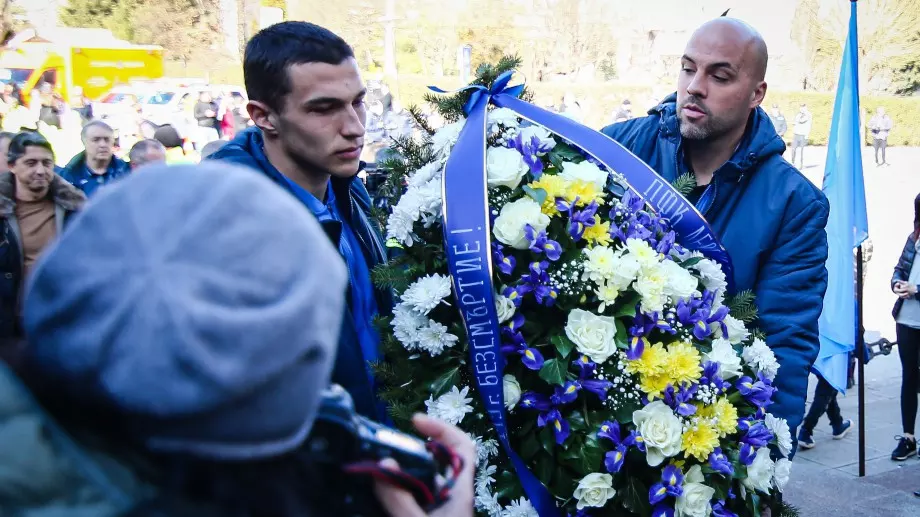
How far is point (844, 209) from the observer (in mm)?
→ 5438

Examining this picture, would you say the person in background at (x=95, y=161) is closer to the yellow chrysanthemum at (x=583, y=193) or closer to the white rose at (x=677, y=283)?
the yellow chrysanthemum at (x=583, y=193)

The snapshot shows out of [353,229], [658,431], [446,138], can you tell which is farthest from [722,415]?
[353,229]

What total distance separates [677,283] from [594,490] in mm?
515

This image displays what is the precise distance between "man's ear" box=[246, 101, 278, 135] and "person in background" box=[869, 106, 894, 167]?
26111 mm

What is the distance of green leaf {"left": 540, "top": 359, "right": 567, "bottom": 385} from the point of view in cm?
174

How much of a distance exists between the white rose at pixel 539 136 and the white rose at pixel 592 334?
0.47 meters

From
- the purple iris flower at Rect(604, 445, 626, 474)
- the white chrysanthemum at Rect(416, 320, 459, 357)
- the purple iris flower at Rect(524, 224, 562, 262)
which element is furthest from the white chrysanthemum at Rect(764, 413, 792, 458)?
the white chrysanthemum at Rect(416, 320, 459, 357)

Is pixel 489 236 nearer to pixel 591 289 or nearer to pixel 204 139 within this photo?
pixel 591 289

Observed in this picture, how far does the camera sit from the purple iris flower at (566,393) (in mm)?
1738

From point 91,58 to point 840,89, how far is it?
65.5 feet

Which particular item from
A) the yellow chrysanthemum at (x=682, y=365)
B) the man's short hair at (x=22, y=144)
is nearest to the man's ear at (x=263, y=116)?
→ the yellow chrysanthemum at (x=682, y=365)

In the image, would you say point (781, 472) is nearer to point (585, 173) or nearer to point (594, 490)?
point (594, 490)

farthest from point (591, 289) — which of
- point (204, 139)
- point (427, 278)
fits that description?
point (204, 139)

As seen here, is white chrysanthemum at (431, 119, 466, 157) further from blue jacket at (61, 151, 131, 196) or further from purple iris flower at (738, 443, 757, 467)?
blue jacket at (61, 151, 131, 196)
